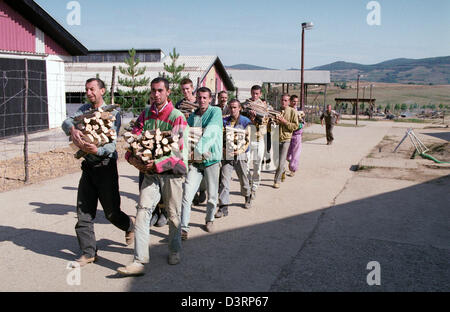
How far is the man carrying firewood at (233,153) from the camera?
6793mm

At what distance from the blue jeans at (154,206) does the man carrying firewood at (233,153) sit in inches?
79.9

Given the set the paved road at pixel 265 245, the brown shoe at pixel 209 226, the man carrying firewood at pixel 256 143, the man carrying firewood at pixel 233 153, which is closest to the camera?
the paved road at pixel 265 245

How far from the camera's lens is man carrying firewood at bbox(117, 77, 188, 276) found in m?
4.39

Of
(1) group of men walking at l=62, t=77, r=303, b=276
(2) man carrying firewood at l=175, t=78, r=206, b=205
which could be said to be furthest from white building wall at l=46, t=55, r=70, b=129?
(1) group of men walking at l=62, t=77, r=303, b=276

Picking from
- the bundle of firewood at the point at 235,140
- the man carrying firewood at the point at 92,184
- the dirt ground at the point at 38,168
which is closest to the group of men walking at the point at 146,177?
the man carrying firewood at the point at 92,184

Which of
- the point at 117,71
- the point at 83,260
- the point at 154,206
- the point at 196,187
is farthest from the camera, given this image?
the point at 117,71

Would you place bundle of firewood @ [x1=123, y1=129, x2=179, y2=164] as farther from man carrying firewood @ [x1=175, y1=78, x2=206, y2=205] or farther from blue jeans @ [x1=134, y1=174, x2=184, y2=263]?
man carrying firewood @ [x1=175, y1=78, x2=206, y2=205]

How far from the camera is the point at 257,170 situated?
26.6 ft

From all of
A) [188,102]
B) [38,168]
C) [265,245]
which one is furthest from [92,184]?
[38,168]

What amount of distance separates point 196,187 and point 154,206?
135 cm

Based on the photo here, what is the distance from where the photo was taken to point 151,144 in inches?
171

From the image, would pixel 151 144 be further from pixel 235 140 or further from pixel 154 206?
pixel 235 140

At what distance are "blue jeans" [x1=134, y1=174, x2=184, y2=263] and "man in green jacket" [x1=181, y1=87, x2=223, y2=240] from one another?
2.81 feet

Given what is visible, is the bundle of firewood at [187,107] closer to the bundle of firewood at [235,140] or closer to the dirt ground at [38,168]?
the bundle of firewood at [235,140]
